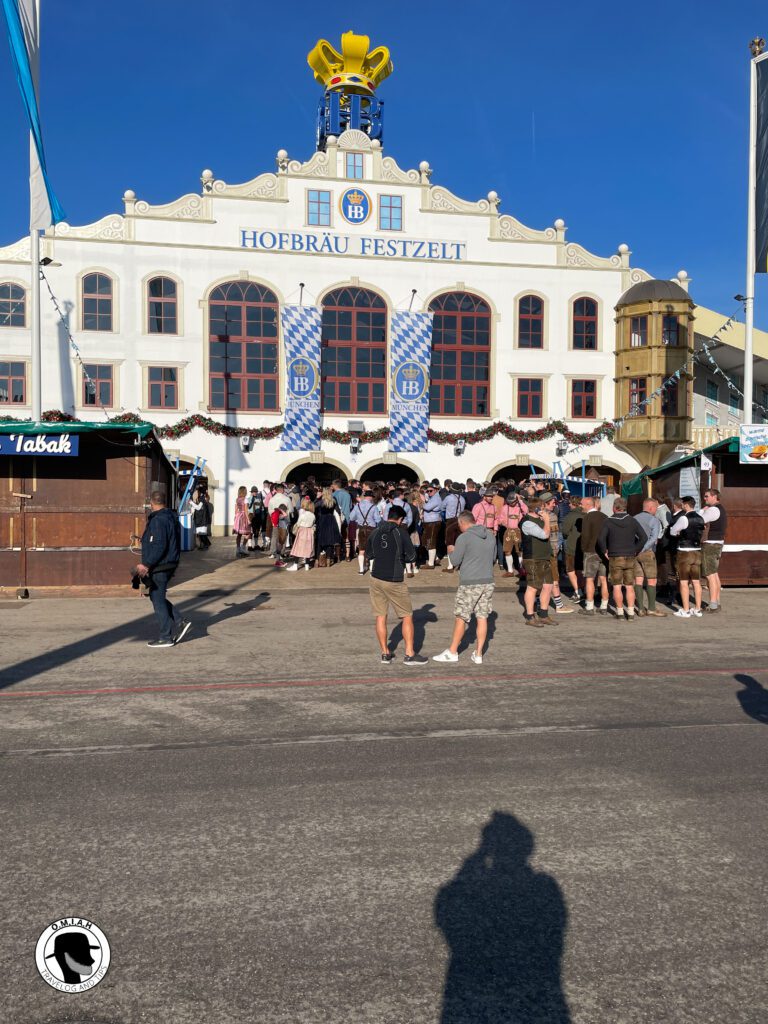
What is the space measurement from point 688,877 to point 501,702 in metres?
3.47

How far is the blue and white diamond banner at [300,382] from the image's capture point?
30.3 meters

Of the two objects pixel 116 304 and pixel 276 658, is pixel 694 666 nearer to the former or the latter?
pixel 276 658

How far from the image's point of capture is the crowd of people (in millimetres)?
9164

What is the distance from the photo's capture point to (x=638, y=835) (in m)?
4.51

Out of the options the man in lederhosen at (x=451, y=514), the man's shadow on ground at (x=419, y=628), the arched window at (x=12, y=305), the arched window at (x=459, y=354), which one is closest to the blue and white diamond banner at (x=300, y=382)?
the arched window at (x=459, y=354)

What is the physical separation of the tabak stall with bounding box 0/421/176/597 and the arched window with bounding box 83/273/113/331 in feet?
55.0

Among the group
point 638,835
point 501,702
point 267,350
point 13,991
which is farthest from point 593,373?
point 13,991

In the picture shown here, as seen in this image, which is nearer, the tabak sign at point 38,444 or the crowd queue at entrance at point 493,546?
the crowd queue at entrance at point 493,546

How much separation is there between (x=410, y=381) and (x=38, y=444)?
1905 cm

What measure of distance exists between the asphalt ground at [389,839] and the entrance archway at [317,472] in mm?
22950

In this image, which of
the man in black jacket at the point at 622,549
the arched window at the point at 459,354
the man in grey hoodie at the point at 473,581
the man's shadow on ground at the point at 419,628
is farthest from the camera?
the arched window at the point at 459,354

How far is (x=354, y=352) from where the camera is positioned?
31.2 m

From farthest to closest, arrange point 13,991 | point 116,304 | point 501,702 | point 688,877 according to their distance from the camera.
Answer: point 116,304 → point 501,702 → point 688,877 → point 13,991

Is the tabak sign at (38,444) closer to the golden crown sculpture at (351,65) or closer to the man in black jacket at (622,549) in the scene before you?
the man in black jacket at (622,549)
